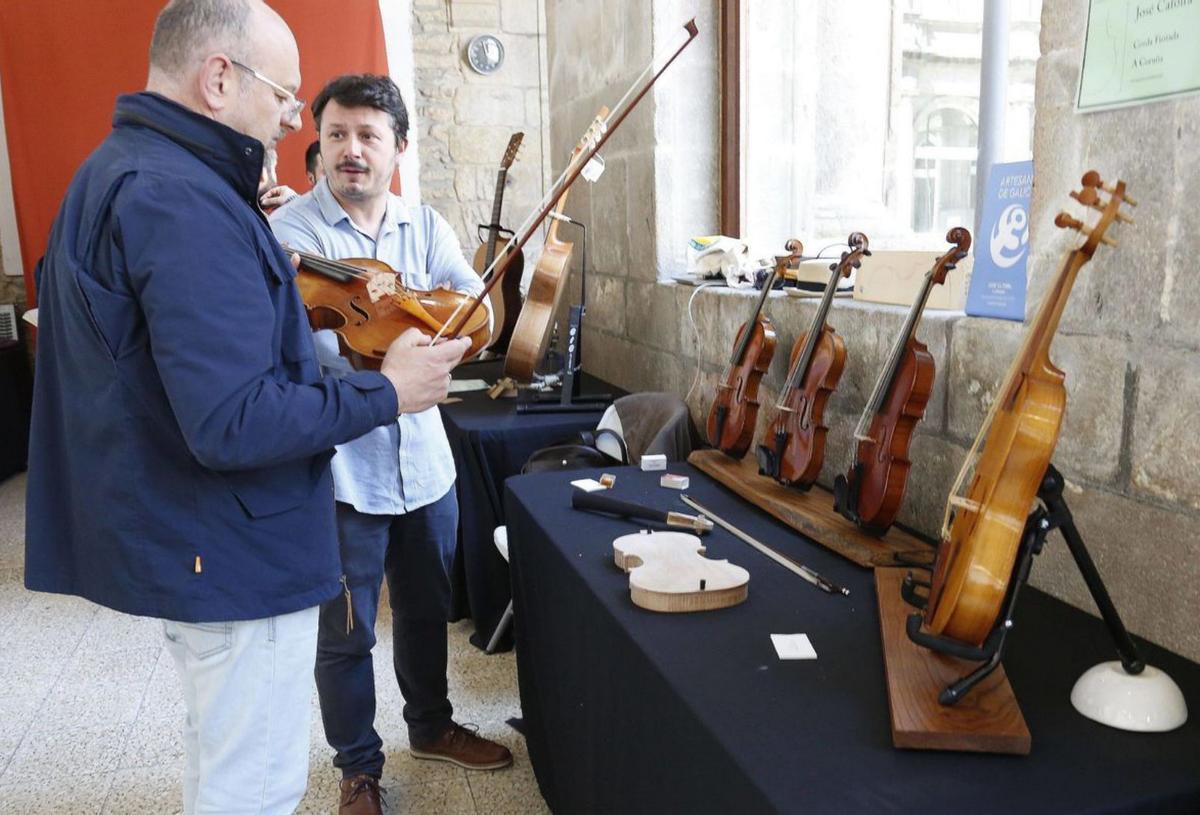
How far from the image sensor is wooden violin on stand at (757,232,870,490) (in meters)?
1.68

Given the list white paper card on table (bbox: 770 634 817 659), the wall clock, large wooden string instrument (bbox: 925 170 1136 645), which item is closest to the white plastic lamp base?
large wooden string instrument (bbox: 925 170 1136 645)

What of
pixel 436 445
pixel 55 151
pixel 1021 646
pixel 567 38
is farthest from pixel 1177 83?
pixel 55 151

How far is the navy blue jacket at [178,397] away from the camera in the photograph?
3.66 feet

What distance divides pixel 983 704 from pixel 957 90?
1.63m

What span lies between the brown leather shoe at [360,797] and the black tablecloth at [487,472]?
864 mm

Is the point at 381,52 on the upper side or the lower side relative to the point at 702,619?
upper

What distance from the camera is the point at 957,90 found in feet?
6.97

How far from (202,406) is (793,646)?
31.3 inches

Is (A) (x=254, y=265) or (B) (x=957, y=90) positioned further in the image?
(B) (x=957, y=90)

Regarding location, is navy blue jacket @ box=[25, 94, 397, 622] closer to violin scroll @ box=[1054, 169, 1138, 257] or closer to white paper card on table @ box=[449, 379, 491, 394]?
violin scroll @ box=[1054, 169, 1138, 257]

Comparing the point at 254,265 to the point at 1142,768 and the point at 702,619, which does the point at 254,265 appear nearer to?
the point at 702,619

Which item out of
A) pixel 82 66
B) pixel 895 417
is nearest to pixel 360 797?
pixel 895 417

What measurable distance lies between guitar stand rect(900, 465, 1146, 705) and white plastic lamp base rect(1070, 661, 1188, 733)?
17mm

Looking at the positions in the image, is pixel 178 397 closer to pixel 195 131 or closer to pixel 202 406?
pixel 202 406
